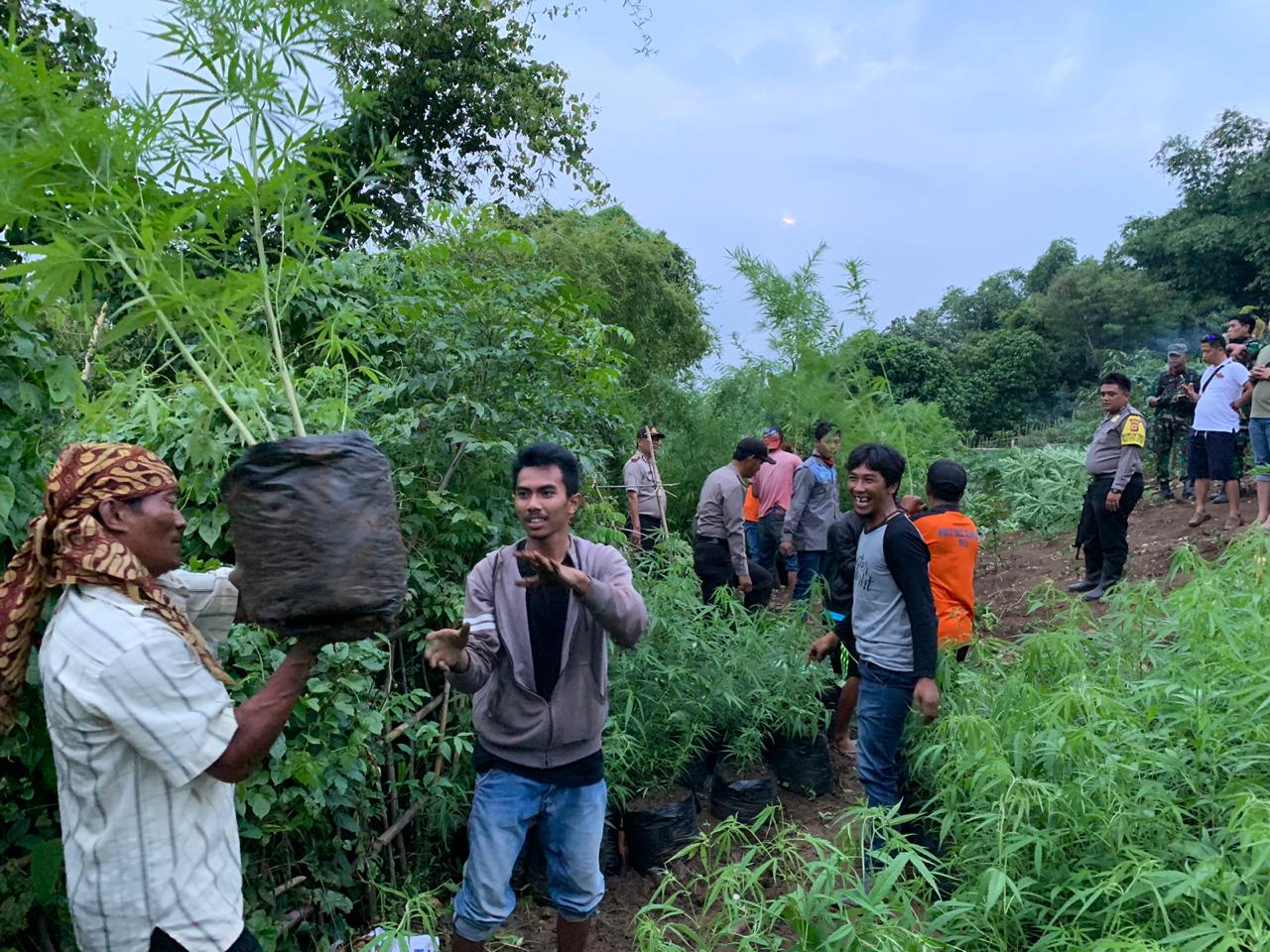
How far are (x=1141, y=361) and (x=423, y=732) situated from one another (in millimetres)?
15664

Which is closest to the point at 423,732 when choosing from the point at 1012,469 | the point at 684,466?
the point at 684,466

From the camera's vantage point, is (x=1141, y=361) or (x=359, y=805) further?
(x=1141, y=361)

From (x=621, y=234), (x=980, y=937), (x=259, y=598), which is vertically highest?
(x=621, y=234)

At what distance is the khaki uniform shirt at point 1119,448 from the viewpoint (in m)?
6.54

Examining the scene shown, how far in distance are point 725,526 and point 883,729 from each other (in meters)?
3.13

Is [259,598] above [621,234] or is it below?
below

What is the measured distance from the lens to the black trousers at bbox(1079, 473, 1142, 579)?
266 inches

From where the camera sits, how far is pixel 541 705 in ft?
8.86

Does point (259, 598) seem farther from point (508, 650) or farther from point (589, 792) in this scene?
point (589, 792)

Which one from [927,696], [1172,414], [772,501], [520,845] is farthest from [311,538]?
[1172,414]

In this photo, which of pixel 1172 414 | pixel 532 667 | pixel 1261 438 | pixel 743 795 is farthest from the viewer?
pixel 1172 414

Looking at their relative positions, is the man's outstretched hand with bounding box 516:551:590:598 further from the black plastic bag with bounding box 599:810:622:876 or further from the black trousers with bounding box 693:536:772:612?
the black trousers with bounding box 693:536:772:612

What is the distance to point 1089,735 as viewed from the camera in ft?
8.68

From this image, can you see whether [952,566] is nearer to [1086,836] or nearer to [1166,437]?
[1086,836]
